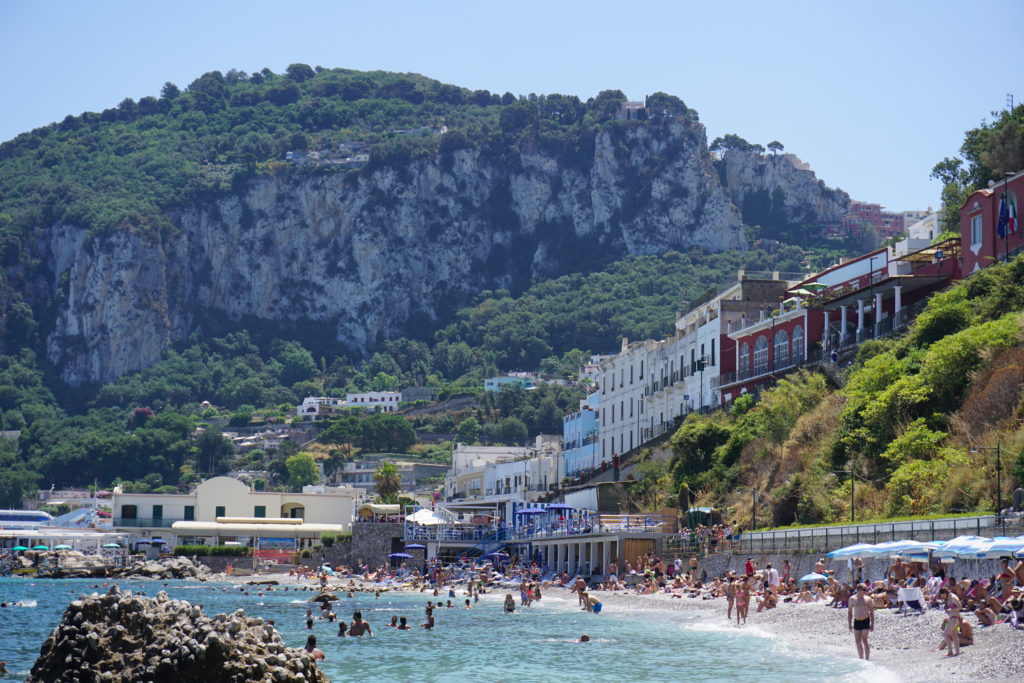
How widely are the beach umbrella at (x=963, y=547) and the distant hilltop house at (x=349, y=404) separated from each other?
507 ft

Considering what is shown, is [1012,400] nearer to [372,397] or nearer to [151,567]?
[151,567]

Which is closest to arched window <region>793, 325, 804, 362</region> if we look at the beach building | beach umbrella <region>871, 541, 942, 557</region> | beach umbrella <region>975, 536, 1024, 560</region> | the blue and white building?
the blue and white building

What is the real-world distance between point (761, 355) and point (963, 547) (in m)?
32.7

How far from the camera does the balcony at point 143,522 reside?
8156 centimetres

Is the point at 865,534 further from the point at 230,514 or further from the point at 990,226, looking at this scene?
the point at 230,514

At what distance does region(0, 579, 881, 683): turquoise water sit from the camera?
985 inches

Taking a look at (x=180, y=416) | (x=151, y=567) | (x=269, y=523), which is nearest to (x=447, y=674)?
(x=151, y=567)

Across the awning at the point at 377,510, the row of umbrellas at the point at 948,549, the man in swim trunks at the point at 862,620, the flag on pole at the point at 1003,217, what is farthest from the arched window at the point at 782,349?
the man in swim trunks at the point at 862,620

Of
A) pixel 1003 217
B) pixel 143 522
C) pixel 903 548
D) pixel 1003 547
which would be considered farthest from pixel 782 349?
pixel 143 522

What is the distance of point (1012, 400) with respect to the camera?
36.6 meters

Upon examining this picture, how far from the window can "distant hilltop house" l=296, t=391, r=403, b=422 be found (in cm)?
13586

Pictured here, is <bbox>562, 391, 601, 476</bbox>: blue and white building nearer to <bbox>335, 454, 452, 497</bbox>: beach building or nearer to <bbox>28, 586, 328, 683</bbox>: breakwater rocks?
<bbox>335, 454, 452, 497</bbox>: beach building

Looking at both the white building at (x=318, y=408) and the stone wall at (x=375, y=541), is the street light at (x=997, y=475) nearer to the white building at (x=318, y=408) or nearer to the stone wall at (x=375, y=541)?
the stone wall at (x=375, y=541)

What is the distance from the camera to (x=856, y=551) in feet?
99.3
